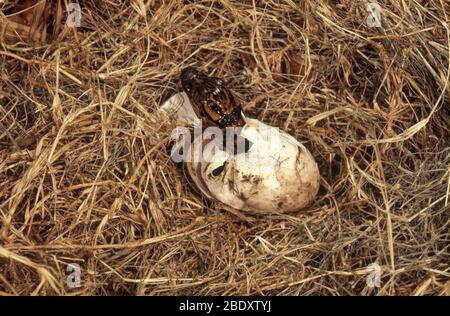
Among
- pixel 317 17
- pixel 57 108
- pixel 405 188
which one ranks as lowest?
pixel 405 188

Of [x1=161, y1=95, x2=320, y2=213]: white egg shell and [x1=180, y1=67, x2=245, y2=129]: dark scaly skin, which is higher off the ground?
[x1=180, y1=67, x2=245, y2=129]: dark scaly skin

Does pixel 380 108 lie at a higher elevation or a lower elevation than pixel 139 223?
higher

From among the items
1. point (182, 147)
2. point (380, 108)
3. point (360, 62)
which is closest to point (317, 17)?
point (360, 62)

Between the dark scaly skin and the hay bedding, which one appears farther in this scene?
the dark scaly skin

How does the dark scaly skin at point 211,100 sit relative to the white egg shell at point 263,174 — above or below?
above

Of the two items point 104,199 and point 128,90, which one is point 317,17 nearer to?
point 128,90

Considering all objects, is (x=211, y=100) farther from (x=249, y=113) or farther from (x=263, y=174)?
(x=263, y=174)
